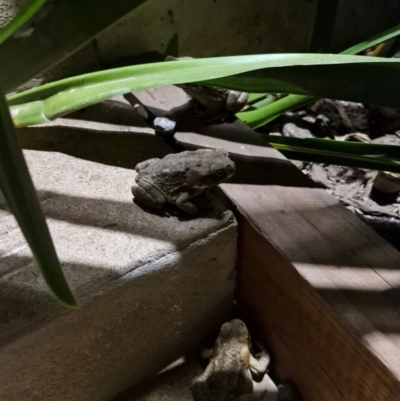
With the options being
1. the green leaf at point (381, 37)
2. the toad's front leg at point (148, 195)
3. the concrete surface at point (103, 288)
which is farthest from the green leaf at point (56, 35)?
the green leaf at point (381, 37)

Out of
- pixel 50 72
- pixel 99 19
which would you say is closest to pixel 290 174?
pixel 99 19

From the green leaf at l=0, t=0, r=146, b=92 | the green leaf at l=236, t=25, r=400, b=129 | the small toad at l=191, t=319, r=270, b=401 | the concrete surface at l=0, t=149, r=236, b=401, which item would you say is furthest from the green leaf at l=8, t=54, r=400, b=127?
the small toad at l=191, t=319, r=270, b=401

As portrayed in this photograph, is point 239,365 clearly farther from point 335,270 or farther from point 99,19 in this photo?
point 99,19

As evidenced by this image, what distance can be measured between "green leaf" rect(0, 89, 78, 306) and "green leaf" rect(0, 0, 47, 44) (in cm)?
43

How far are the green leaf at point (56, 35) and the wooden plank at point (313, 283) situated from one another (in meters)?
0.40

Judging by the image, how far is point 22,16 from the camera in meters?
0.87

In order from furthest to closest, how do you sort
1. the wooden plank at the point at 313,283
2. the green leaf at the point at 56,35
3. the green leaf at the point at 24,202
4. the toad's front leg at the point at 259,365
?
the toad's front leg at the point at 259,365 → the green leaf at the point at 56,35 → the wooden plank at the point at 313,283 → the green leaf at the point at 24,202

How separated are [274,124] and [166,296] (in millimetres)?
1041

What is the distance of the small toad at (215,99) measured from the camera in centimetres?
129

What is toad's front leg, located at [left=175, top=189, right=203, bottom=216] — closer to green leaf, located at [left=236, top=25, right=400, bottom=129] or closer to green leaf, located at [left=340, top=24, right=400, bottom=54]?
green leaf, located at [left=236, top=25, right=400, bottom=129]

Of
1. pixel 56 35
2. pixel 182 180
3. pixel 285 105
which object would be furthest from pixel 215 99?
pixel 56 35

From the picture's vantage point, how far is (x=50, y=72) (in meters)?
1.41

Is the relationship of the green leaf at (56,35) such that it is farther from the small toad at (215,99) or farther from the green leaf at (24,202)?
the green leaf at (24,202)

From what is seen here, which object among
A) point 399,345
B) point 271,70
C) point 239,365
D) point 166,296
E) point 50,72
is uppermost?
point 271,70
